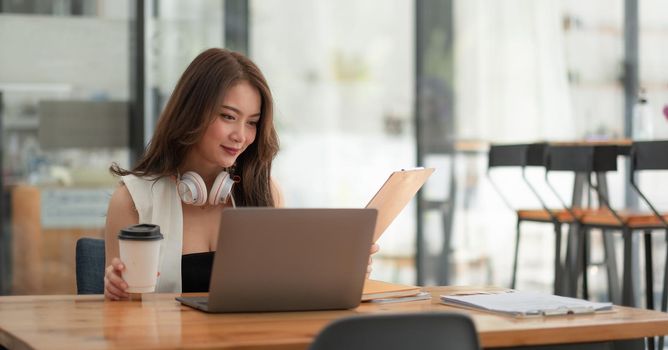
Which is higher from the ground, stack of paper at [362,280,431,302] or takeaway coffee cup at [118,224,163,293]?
takeaway coffee cup at [118,224,163,293]

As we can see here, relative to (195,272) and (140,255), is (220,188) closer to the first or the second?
(195,272)

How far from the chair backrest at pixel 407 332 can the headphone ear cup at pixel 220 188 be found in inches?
45.9

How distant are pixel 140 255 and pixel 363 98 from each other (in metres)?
4.50

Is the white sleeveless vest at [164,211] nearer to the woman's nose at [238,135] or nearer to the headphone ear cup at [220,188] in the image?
the headphone ear cup at [220,188]

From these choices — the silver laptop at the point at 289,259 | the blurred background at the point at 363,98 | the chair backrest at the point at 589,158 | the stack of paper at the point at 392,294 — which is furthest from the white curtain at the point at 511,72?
the silver laptop at the point at 289,259

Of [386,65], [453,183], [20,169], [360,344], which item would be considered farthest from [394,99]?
[360,344]

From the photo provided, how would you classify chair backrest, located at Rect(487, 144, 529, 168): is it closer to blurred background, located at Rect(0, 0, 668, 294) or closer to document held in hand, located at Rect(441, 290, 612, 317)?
blurred background, located at Rect(0, 0, 668, 294)

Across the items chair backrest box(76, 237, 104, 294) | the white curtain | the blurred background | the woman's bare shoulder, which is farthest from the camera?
the white curtain

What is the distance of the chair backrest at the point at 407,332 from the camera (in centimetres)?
147

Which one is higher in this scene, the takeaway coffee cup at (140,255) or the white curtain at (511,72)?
the white curtain at (511,72)

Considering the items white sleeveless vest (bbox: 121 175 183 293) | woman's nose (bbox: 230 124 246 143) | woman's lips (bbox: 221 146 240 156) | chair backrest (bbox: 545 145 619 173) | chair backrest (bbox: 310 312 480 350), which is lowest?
chair backrest (bbox: 310 312 480 350)

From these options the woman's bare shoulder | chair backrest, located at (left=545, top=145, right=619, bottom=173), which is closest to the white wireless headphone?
the woman's bare shoulder

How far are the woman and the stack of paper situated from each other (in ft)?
1.78

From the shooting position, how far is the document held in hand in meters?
1.95
